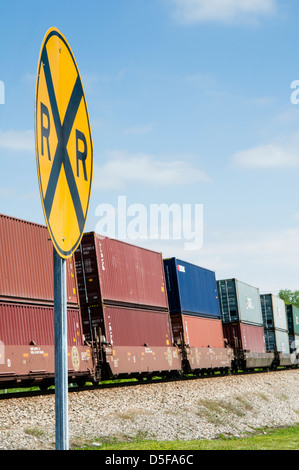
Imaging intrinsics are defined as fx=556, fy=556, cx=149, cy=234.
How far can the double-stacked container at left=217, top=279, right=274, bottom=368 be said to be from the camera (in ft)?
129

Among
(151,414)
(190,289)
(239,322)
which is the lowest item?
(151,414)

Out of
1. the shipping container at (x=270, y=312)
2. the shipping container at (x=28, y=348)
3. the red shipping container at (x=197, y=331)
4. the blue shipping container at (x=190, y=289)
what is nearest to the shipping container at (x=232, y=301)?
the blue shipping container at (x=190, y=289)

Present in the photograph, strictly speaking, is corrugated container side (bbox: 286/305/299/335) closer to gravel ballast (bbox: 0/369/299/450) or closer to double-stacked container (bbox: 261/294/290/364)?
double-stacked container (bbox: 261/294/290/364)

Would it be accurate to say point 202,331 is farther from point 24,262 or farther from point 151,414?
point 24,262

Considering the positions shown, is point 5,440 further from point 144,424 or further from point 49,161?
point 49,161

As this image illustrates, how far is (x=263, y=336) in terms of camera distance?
4706 centimetres

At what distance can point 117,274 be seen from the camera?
959 inches

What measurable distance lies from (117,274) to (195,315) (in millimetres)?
9730

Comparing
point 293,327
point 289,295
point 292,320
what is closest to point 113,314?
point 293,327

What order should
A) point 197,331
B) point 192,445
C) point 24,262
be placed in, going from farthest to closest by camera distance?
point 197,331 < point 24,262 < point 192,445

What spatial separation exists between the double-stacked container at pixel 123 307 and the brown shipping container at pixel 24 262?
3.40 metres

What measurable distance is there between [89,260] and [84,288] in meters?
1.18
